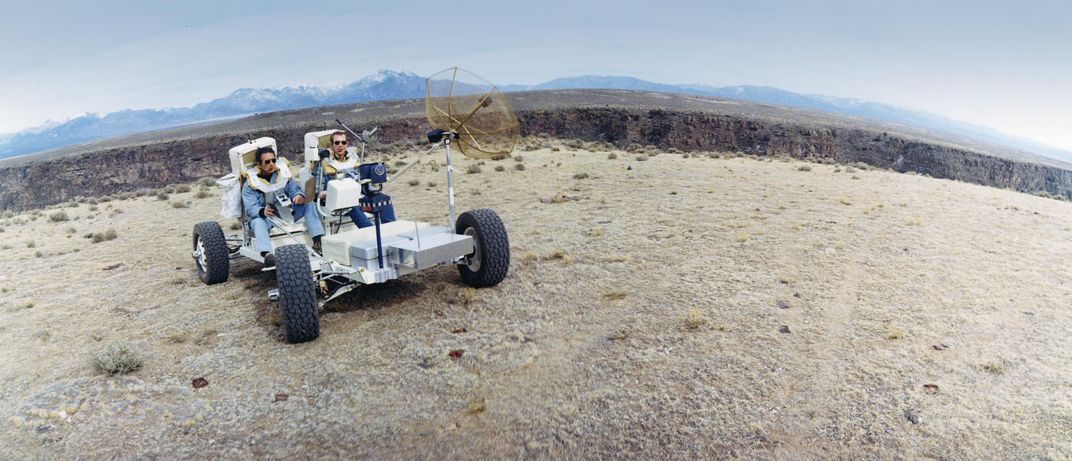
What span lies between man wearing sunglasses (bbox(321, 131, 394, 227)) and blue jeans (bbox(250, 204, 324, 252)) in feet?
0.96

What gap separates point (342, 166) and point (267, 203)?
1.32m

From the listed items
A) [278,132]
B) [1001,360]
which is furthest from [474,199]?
[278,132]

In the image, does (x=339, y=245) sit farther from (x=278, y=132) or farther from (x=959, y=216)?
(x=278, y=132)

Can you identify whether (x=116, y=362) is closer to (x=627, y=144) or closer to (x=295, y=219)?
(x=295, y=219)

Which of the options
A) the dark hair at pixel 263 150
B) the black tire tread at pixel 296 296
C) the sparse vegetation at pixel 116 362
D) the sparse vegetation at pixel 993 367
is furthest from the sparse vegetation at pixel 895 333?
the dark hair at pixel 263 150

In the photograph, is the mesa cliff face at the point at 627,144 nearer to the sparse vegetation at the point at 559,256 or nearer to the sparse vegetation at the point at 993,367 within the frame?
the sparse vegetation at the point at 559,256

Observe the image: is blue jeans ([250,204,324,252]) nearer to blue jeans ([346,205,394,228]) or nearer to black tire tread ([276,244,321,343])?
blue jeans ([346,205,394,228])

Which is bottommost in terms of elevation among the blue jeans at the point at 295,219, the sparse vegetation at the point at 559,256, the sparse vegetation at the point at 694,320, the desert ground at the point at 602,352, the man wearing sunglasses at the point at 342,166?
the desert ground at the point at 602,352

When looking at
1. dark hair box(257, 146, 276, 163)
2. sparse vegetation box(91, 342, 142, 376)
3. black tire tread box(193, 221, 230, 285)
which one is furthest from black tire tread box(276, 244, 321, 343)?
black tire tread box(193, 221, 230, 285)

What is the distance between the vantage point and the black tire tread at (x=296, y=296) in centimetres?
598

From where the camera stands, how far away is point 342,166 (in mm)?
8148

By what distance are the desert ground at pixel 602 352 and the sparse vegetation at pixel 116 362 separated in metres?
0.10

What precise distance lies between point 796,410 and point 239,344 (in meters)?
5.51

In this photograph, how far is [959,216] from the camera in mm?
11625
